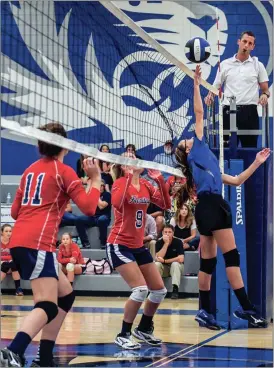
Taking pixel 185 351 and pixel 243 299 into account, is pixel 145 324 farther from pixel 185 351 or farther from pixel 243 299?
pixel 243 299

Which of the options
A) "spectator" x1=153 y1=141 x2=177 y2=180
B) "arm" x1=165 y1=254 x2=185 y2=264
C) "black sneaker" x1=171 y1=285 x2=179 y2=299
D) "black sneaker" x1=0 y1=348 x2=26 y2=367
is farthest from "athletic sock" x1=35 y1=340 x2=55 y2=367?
"arm" x1=165 y1=254 x2=185 y2=264

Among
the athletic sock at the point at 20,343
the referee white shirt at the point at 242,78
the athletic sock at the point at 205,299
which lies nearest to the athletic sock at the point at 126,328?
the athletic sock at the point at 205,299

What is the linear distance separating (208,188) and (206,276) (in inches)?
41.5

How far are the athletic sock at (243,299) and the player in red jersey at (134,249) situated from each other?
1077 mm

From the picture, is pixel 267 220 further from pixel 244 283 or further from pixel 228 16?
pixel 228 16

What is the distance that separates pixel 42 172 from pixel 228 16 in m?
12.9

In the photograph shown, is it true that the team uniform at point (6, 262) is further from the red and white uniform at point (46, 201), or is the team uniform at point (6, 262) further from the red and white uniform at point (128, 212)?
the red and white uniform at point (46, 201)

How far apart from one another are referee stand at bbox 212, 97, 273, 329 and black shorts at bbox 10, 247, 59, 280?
4.00 meters

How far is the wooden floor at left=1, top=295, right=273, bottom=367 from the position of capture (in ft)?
24.8

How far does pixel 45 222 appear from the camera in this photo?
6.45 meters

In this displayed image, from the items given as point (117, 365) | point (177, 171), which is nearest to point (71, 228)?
point (177, 171)

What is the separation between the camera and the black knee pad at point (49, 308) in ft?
20.6

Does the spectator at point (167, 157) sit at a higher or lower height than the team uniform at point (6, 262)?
higher

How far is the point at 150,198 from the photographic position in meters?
8.62
